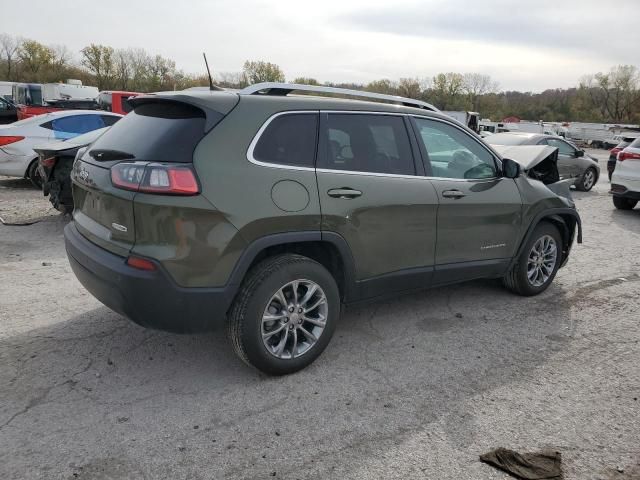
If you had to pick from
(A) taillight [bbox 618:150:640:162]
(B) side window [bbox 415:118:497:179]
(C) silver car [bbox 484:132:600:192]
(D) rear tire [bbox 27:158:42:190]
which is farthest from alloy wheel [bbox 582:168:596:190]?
(D) rear tire [bbox 27:158:42:190]

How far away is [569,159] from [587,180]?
1.06 meters

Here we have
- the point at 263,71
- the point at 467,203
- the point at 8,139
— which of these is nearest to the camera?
the point at 467,203

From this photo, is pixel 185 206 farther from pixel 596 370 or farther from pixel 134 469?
pixel 596 370

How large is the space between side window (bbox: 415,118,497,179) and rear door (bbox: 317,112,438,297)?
0.64 feet

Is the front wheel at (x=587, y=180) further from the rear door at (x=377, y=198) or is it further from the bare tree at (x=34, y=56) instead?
the bare tree at (x=34, y=56)

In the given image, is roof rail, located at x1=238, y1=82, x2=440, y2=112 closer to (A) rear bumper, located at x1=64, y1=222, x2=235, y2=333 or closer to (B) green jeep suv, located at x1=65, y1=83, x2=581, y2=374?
(B) green jeep suv, located at x1=65, y1=83, x2=581, y2=374

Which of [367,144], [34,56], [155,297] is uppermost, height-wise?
[34,56]

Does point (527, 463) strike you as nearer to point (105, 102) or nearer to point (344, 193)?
point (344, 193)

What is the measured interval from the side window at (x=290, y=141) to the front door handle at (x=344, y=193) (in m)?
0.23

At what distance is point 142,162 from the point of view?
297 cm

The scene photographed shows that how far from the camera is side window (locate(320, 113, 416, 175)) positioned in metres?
3.56

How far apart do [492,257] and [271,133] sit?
8.06 feet

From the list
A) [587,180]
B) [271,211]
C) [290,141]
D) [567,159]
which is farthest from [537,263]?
[587,180]

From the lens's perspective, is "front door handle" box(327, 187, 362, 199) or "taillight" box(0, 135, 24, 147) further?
"taillight" box(0, 135, 24, 147)
